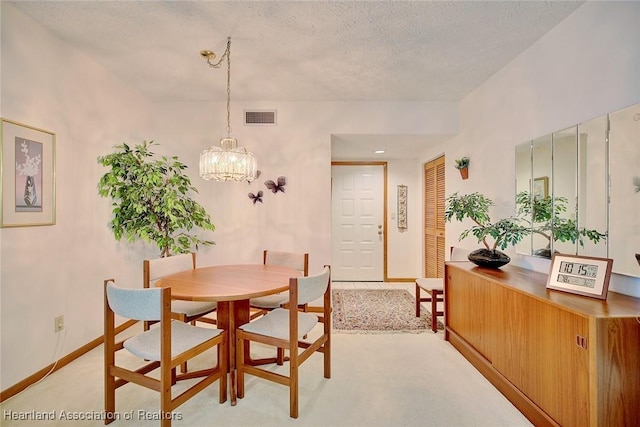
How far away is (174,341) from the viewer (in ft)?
5.20

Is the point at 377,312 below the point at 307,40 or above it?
below

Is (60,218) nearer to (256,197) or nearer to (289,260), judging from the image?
(256,197)

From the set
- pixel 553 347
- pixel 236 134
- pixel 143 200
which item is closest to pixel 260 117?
pixel 236 134

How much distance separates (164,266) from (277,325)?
1.14 metres

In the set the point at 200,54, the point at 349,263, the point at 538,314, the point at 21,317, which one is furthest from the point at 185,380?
the point at 349,263

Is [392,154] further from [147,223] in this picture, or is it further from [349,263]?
[147,223]

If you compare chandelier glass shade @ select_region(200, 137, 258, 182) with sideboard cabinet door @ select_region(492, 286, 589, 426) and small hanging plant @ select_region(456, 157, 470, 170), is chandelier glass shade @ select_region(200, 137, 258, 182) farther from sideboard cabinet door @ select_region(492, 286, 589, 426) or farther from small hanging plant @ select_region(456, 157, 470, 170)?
small hanging plant @ select_region(456, 157, 470, 170)

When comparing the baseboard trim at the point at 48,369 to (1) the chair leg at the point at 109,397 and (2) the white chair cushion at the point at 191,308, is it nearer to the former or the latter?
(1) the chair leg at the point at 109,397

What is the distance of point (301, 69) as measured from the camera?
2.61 m

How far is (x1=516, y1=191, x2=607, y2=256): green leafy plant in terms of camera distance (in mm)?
1766

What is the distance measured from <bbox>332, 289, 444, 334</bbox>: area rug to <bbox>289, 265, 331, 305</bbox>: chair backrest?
50.7 inches

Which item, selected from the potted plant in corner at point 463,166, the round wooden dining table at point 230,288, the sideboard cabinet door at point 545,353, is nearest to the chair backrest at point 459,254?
the potted plant in corner at point 463,166

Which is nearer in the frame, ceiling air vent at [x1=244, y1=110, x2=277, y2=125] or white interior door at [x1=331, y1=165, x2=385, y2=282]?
ceiling air vent at [x1=244, y1=110, x2=277, y2=125]

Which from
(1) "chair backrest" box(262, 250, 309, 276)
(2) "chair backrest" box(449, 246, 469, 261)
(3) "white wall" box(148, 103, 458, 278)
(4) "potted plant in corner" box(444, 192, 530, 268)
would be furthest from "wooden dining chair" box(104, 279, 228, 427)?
(2) "chair backrest" box(449, 246, 469, 261)
